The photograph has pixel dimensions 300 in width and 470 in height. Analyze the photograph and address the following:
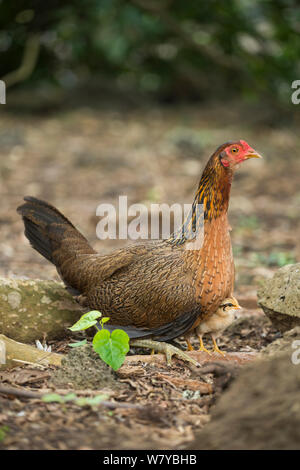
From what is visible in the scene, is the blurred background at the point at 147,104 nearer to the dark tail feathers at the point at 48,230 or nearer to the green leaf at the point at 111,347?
the dark tail feathers at the point at 48,230

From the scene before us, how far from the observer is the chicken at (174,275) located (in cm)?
356

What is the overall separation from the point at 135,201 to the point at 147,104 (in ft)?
16.9

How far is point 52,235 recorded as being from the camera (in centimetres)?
424

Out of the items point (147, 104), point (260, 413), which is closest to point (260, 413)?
point (260, 413)

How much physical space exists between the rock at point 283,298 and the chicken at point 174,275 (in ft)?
1.02

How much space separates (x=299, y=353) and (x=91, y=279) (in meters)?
1.67

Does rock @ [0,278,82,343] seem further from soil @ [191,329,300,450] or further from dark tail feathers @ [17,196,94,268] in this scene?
soil @ [191,329,300,450]

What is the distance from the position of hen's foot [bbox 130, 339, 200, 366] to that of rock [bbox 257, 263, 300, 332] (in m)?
0.65

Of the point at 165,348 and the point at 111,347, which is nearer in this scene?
the point at 111,347

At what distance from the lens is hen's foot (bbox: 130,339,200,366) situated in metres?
3.54
